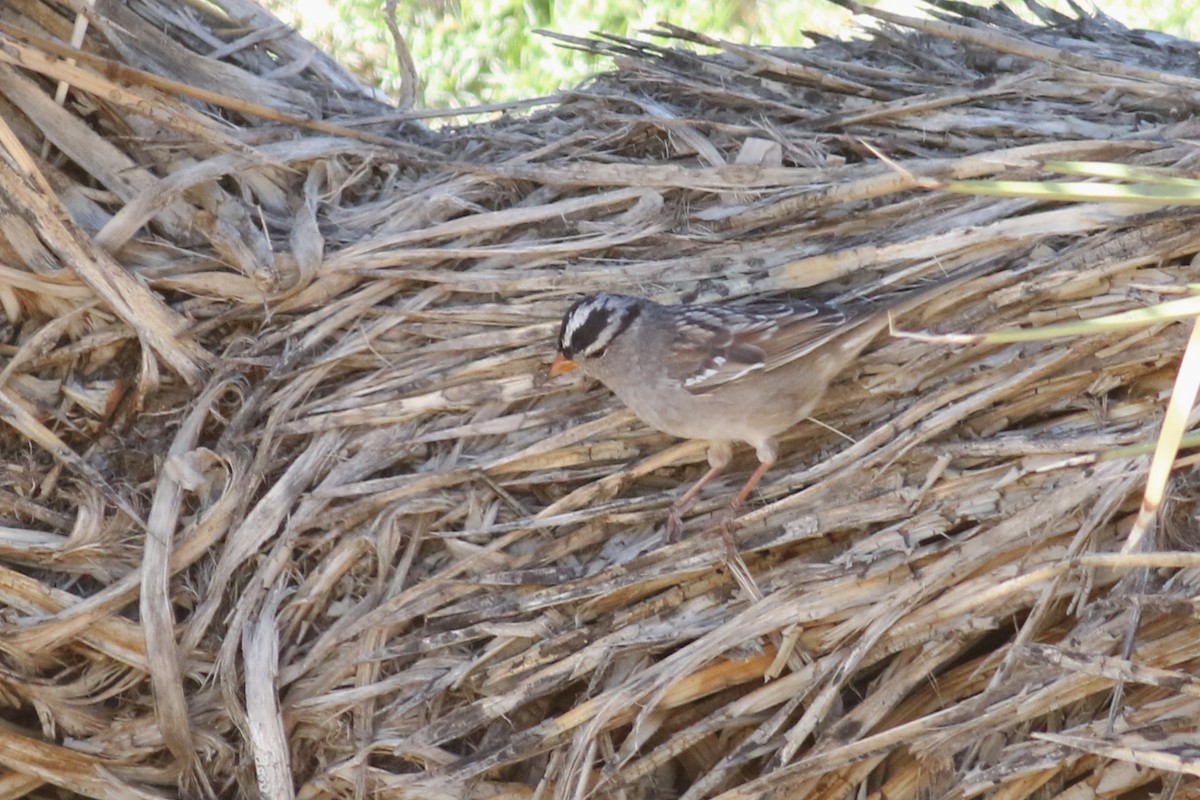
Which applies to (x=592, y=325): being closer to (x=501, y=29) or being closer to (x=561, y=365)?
(x=561, y=365)

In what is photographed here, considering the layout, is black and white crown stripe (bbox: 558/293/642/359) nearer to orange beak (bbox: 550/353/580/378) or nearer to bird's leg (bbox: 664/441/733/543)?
orange beak (bbox: 550/353/580/378)

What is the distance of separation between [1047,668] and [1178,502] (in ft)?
1.67

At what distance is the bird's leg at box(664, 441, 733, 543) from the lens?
3.64 meters

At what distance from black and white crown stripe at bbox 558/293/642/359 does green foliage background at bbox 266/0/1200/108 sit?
218cm

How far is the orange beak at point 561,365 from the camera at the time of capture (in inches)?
150

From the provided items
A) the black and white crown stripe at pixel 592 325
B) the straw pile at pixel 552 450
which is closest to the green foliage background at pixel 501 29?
the straw pile at pixel 552 450

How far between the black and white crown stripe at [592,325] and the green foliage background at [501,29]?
7.16 ft

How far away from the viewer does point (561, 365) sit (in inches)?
151

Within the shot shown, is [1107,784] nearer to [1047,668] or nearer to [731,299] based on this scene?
[1047,668]

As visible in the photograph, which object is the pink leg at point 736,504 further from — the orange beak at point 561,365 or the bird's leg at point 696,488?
the orange beak at point 561,365

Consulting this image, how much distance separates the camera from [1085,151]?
374 cm

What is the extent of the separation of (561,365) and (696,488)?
51cm

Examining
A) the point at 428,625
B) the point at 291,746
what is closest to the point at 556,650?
the point at 428,625

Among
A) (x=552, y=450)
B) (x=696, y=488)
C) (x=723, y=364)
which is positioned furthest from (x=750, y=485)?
(x=552, y=450)
